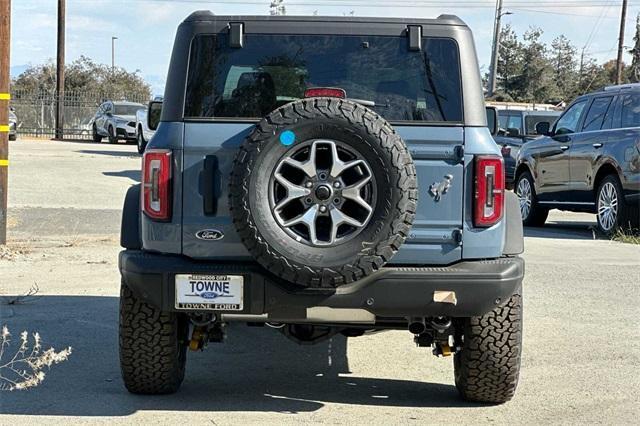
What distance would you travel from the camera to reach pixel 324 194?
16.0ft

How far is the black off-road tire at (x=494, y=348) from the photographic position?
5.45 metres

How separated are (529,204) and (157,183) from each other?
1110 cm

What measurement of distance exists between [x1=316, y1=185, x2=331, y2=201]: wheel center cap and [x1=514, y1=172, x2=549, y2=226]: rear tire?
10.9m

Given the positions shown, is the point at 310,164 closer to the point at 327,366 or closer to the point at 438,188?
the point at 438,188

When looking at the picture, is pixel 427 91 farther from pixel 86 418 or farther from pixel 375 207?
pixel 86 418

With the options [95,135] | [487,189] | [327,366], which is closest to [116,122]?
[95,135]

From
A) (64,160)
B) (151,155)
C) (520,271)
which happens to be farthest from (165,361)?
(64,160)

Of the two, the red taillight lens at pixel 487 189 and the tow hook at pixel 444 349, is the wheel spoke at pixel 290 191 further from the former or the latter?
the tow hook at pixel 444 349

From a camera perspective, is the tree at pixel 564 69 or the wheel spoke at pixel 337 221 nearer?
the wheel spoke at pixel 337 221

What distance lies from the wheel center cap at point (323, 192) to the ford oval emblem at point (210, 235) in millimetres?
619

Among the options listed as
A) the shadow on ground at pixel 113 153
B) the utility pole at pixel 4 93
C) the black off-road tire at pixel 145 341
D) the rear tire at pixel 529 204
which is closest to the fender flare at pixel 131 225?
the black off-road tire at pixel 145 341

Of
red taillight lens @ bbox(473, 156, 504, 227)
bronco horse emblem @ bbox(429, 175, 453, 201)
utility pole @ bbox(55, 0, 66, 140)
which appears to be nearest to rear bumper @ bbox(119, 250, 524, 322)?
red taillight lens @ bbox(473, 156, 504, 227)

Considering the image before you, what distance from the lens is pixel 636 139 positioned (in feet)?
42.0

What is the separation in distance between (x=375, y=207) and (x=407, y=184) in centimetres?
19
